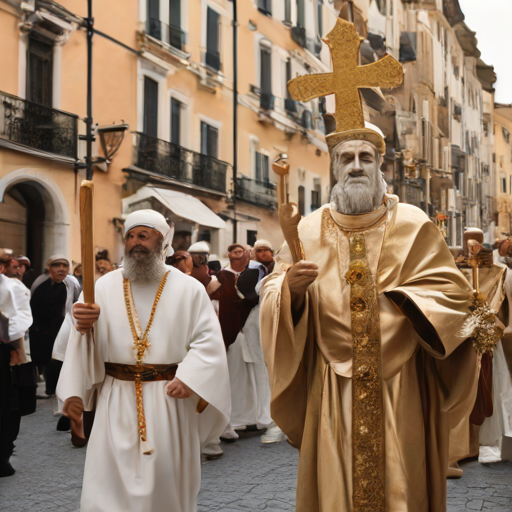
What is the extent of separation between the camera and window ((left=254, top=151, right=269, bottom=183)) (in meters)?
21.3

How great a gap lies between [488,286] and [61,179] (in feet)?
30.0

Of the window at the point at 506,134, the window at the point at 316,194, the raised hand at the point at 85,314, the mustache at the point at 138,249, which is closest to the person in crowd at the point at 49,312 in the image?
the mustache at the point at 138,249

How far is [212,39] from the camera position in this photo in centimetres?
1930

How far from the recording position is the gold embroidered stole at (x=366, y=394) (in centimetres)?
387

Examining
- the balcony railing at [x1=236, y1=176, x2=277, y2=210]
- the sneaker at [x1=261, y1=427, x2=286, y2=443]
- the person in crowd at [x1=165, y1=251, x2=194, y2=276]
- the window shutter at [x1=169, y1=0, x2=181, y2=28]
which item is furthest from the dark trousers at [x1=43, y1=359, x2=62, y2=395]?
the balcony railing at [x1=236, y1=176, x2=277, y2=210]

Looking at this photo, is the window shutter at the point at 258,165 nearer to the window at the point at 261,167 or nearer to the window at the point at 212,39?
the window at the point at 261,167

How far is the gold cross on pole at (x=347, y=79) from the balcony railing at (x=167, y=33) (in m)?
13.3

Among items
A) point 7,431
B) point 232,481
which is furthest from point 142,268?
point 7,431

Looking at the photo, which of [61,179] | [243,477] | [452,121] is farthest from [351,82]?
[452,121]

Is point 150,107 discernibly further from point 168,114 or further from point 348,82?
point 348,82

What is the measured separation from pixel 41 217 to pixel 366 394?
11.5 metres

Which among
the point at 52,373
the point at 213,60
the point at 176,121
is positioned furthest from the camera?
the point at 213,60

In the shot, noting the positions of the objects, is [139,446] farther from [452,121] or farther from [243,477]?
[452,121]

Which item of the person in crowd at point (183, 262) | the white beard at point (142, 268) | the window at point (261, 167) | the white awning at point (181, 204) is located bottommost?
the white beard at point (142, 268)
